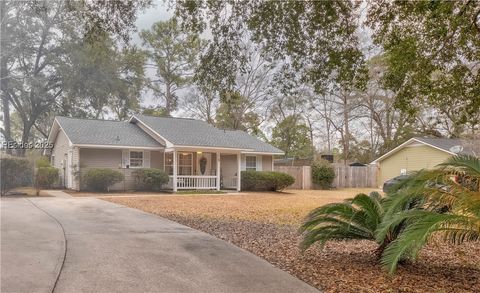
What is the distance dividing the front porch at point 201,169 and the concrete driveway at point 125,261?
13404 mm

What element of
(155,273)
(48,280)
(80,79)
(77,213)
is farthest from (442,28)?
(80,79)

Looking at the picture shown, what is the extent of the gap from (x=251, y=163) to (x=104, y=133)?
921cm

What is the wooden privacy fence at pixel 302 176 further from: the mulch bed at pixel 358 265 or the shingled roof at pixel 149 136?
the mulch bed at pixel 358 265

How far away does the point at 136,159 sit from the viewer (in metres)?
22.7

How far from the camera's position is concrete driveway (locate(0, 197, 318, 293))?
4789 mm

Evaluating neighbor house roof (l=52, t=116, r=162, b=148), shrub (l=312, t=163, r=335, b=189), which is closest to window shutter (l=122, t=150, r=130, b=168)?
neighbor house roof (l=52, t=116, r=162, b=148)

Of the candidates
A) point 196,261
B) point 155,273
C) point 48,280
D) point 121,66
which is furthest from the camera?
point 121,66

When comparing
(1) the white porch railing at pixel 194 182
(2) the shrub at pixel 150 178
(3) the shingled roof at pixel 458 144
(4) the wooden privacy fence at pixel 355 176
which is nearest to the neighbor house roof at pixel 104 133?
(2) the shrub at pixel 150 178

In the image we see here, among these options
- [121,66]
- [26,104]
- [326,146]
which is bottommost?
[326,146]

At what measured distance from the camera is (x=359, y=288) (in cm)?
495

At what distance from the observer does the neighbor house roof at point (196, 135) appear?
22.6 metres

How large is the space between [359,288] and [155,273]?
2569mm

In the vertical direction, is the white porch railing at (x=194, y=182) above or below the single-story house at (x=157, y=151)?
below

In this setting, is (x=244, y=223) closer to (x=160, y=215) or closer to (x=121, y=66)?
(x=160, y=215)
